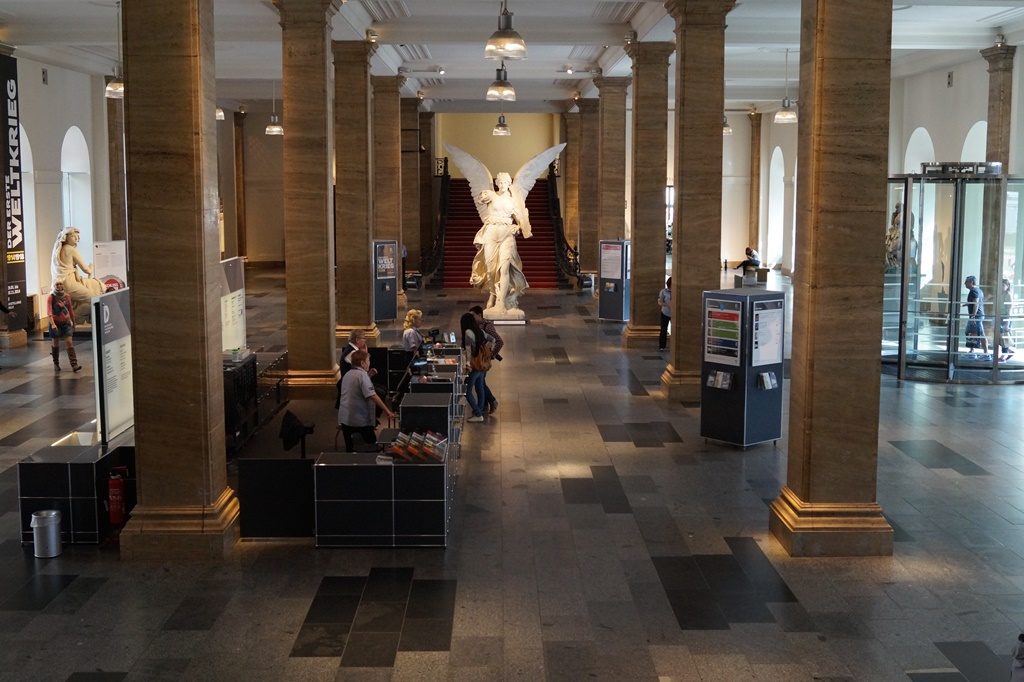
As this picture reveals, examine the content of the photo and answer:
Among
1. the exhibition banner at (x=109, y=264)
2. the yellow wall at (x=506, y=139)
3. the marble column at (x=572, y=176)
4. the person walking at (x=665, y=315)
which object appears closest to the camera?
the person walking at (x=665, y=315)

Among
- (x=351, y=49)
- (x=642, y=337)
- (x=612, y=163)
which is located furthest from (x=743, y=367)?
(x=612, y=163)

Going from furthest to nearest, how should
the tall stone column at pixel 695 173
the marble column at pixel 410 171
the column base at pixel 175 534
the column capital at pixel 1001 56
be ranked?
the marble column at pixel 410 171 → the column capital at pixel 1001 56 → the tall stone column at pixel 695 173 → the column base at pixel 175 534

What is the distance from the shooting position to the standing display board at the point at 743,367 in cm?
1177

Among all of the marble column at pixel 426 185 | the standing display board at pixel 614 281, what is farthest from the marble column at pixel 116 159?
the marble column at pixel 426 185

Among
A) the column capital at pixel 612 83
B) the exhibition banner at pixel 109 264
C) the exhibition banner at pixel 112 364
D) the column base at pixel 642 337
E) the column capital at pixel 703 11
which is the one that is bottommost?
the column base at pixel 642 337

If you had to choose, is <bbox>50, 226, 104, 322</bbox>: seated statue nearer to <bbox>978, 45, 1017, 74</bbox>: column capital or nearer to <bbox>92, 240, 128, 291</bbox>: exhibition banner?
<bbox>92, 240, 128, 291</bbox>: exhibition banner

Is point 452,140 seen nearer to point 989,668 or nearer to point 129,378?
point 129,378

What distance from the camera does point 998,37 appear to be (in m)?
20.5

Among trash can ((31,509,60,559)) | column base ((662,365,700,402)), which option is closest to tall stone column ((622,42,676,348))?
column base ((662,365,700,402))

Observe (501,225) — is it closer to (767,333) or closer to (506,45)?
(767,333)

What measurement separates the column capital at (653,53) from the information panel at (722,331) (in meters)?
6.91

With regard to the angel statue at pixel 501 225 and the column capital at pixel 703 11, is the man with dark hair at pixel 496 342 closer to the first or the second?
the column capital at pixel 703 11

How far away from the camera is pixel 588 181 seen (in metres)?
31.2

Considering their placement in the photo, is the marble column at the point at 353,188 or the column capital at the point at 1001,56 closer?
the marble column at the point at 353,188
